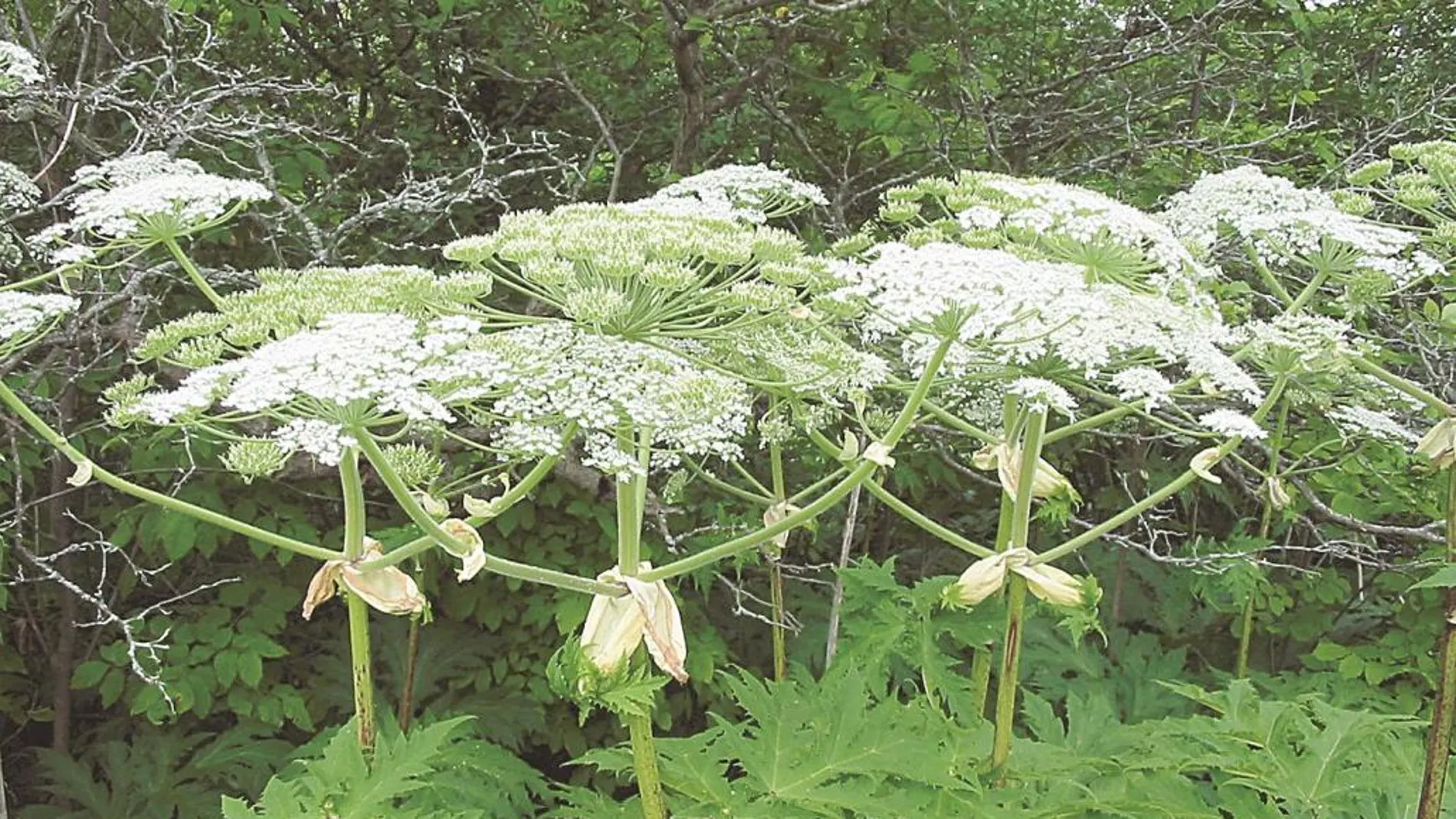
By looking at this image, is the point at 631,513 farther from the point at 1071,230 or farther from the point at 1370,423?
the point at 1370,423

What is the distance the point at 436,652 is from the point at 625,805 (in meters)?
1.61

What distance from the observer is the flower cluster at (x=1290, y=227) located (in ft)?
8.84

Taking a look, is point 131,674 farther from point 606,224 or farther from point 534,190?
point 606,224

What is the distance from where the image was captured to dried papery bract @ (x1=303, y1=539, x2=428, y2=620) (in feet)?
6.92

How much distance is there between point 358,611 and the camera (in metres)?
2.21

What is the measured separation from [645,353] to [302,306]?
0.66 m

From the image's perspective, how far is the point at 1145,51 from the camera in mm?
4770

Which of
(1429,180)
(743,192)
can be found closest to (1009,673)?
(743,192)

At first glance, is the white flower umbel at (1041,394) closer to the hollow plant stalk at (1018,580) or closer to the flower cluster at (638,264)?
the hollow plant stalk at (1018,580)

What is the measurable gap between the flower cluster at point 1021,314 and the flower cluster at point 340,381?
2.47 ft

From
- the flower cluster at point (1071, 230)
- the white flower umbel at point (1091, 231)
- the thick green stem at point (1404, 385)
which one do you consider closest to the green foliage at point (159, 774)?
the flower cluster at point (1071, 230)

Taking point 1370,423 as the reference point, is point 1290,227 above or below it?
above

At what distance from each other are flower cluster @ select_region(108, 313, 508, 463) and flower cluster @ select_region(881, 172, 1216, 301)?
45.7 inches

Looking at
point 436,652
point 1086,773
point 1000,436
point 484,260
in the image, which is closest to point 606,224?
point 484,260
